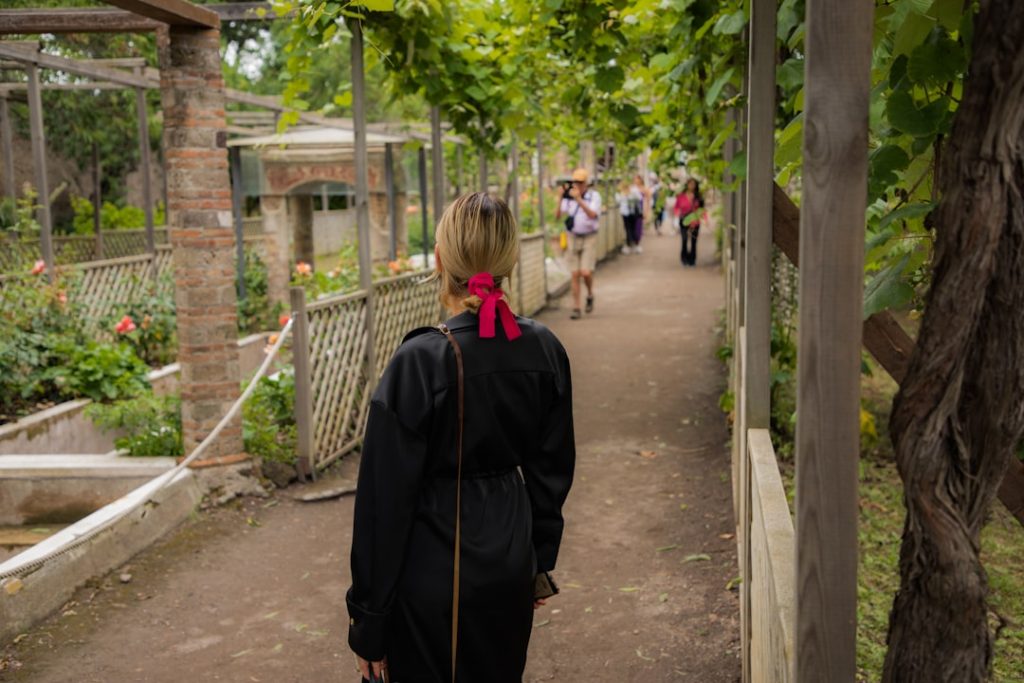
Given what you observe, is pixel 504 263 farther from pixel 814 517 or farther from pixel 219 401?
pixel 219 401

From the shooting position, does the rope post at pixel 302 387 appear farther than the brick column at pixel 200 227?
Yes

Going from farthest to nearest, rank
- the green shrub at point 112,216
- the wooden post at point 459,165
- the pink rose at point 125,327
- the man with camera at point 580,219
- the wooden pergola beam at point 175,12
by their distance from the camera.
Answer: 1. the green shrub at point 112,216
2. the wooden post at point 459,165
3. the man with camera at point 580,219
4. the pink rose at point 125,327
5. the wooden pergola beam at point 175,12

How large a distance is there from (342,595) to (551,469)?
9.75 ft

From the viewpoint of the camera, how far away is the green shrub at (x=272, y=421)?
7367 mm

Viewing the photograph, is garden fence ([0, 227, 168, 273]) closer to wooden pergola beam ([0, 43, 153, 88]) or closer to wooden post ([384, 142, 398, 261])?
wooden pergola beam ([0, 43, 153, 88])

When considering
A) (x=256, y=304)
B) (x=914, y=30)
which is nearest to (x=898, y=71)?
(x=914, y=30)

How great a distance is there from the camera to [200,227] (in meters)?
6.87

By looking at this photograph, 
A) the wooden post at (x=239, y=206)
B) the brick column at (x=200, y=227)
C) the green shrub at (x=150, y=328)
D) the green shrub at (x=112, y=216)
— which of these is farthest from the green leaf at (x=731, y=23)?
the green shrub at (x=112, y=216)

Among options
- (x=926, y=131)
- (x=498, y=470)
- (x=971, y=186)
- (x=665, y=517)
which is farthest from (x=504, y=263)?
(x=665, y=517)

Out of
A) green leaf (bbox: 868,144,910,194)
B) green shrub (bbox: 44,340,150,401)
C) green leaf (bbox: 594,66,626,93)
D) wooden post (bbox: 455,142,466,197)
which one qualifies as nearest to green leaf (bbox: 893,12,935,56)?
green leaf (bbox: 868,144,910,194)

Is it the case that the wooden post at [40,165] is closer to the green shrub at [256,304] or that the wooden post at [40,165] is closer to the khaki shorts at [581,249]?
the green shrub at [256,304]

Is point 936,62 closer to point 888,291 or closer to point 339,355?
point 888,291

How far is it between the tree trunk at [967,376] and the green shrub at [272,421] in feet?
19.9

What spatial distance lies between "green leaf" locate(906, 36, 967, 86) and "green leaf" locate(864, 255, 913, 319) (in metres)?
0.34
